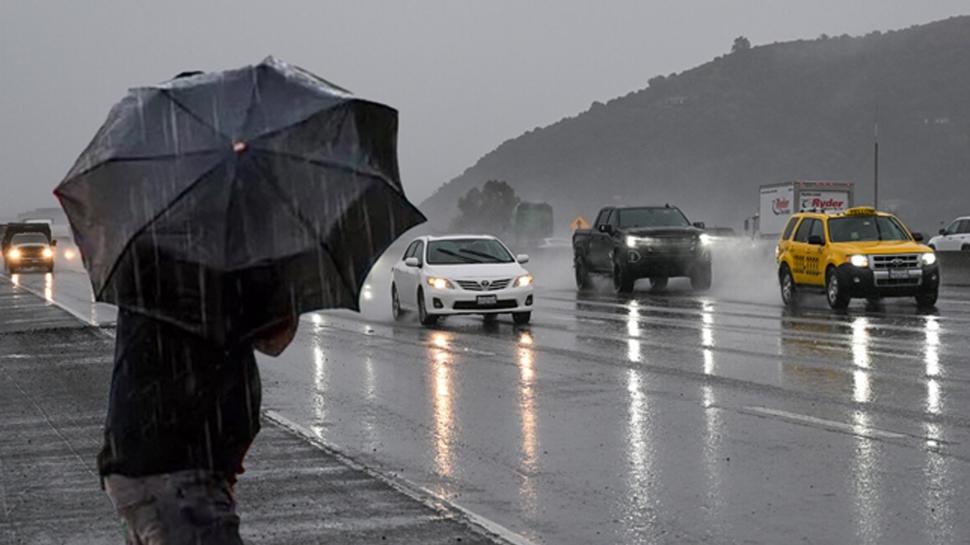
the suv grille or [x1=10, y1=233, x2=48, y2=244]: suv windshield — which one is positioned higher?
[x1=10, y1=233, x2=48, y2=244]: suv windshield

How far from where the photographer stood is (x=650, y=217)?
105 feet

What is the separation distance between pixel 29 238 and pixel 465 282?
43726 millimetres

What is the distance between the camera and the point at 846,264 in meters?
24.0

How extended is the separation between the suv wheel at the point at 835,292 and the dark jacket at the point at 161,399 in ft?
70.5

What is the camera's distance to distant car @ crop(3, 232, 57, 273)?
196 feet

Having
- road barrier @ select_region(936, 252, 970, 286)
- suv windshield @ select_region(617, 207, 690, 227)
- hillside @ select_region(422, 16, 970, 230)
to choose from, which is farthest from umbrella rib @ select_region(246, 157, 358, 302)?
hillside @ select_region(422, 16, 970, 230)

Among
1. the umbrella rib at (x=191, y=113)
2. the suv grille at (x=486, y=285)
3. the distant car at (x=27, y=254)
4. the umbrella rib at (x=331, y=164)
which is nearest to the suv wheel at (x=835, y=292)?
the suv grille at (x=486, y=285)

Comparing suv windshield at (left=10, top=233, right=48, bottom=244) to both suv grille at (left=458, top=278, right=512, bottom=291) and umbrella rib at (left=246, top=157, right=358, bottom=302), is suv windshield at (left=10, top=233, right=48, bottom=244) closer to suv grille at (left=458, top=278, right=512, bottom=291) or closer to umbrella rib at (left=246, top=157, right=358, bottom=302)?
suv grille at (left=458, top=278, right=512, bottom=291)

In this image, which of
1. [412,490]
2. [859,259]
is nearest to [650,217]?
[859,259]

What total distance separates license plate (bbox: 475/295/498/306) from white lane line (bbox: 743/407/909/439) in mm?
10499

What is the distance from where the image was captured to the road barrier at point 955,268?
110ft

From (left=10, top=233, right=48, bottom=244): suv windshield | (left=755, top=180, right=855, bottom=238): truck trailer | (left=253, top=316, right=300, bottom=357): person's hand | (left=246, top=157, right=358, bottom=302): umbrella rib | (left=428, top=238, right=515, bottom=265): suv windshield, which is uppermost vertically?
(left=755, top=180, right=855, bottom=238): truck trailer

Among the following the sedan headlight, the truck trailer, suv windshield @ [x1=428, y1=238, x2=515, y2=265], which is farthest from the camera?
the truck trailer

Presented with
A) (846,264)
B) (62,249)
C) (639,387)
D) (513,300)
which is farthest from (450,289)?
(62,249)
